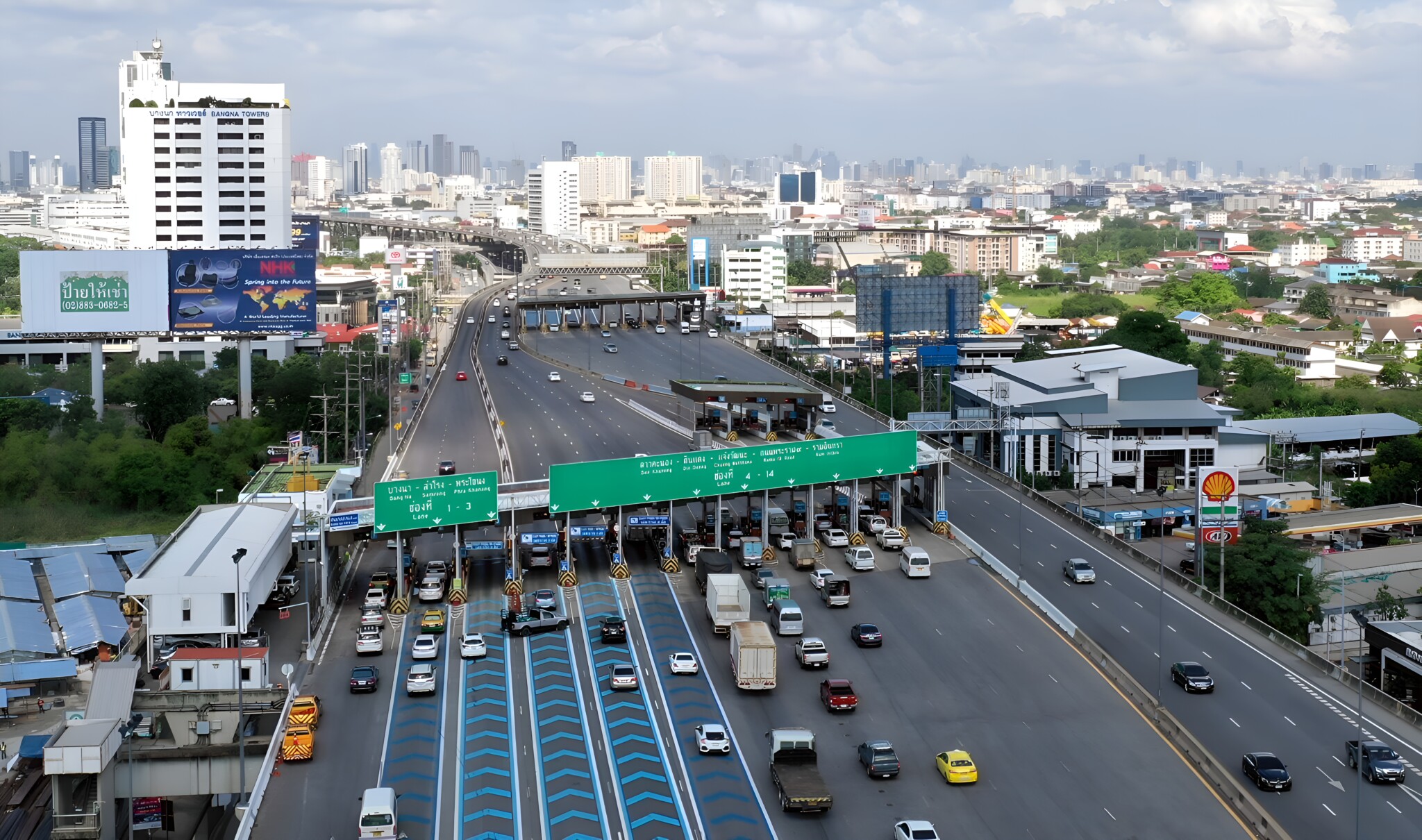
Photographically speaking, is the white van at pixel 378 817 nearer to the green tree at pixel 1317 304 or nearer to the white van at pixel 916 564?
the white van at pixel 916 564

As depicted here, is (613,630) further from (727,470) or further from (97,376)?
(97,376)

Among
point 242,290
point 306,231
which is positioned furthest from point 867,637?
point 306,231

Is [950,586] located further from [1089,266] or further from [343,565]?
[1089,266]

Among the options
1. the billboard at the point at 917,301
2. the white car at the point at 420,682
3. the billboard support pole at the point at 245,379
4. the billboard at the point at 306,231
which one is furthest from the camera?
the billboard at the point at 306,231

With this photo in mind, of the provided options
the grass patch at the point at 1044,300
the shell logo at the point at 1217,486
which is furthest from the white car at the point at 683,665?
the grass patch at the point at 1044,300

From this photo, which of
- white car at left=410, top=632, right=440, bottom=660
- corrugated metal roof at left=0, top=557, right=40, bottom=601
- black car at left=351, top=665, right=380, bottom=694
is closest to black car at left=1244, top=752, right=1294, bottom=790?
white car at left=410, top=632, right=440, bottom=660

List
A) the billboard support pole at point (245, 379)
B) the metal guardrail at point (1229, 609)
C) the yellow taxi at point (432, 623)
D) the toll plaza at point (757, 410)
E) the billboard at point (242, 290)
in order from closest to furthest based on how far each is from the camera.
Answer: the metal guardrail at point (1229, 609), the yellow taxi at point (432, 623), the toll plaza at point (757, 410), the billboard at point (242, 290), the billboard support pole at point (245, 379)
